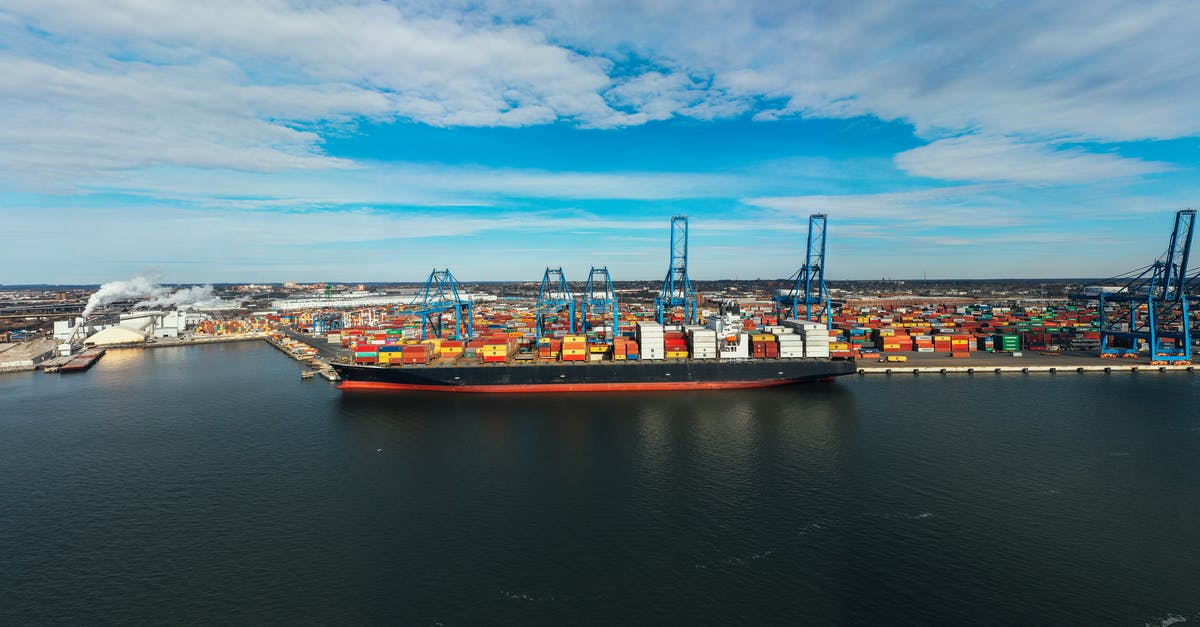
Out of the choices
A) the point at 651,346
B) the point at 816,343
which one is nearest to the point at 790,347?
the point at 816,343

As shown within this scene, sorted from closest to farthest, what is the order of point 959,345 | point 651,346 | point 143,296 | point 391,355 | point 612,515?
A: point 612,515 < point 391,355 < point 651,346 < point 959,345 < point 143,296

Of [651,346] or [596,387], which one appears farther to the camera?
[651,346]

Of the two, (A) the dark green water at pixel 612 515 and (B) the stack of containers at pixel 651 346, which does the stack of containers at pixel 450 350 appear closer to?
(A) the dark green water at pixel 612 515

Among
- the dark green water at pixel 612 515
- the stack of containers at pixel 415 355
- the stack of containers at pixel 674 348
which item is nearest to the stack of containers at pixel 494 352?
the stack of containers at pixel 415 355

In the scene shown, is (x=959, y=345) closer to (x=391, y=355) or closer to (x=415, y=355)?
(x=415, y=355)

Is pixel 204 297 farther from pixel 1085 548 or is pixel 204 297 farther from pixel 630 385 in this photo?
pixel 1085 548

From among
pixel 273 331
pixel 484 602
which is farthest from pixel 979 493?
pixel 273 331

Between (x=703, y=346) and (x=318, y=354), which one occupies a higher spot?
(x=703, y=346)
